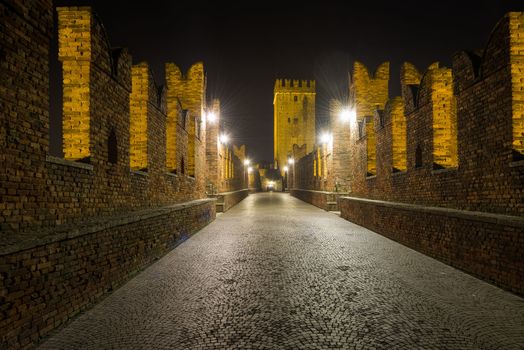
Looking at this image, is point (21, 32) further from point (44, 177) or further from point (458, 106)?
point (458, 106)

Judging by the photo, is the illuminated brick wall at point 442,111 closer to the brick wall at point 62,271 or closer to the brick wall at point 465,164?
the brick wall at point 465,164

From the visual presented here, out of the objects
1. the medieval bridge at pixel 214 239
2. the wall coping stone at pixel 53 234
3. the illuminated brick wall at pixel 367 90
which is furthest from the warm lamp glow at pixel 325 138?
the wall coping stone at pixel 53 234

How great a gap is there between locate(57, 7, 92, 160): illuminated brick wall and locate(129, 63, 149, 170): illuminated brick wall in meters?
2.93

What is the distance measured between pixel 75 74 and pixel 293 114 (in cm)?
5881

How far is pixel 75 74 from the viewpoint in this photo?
572cm

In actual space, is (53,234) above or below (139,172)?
below

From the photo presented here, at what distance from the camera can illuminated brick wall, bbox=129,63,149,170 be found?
28.4 feet

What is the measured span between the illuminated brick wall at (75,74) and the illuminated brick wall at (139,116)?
9.60ft

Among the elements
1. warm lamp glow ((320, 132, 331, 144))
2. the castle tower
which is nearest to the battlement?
the castle tower

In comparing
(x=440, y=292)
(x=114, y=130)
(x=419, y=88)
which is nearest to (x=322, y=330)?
(x=440, y=292)

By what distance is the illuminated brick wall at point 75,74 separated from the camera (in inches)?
224

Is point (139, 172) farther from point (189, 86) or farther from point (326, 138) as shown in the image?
point (326, 138)

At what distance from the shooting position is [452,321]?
152 inches

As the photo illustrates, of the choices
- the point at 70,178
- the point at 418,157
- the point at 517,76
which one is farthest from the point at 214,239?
the point at 517,76
